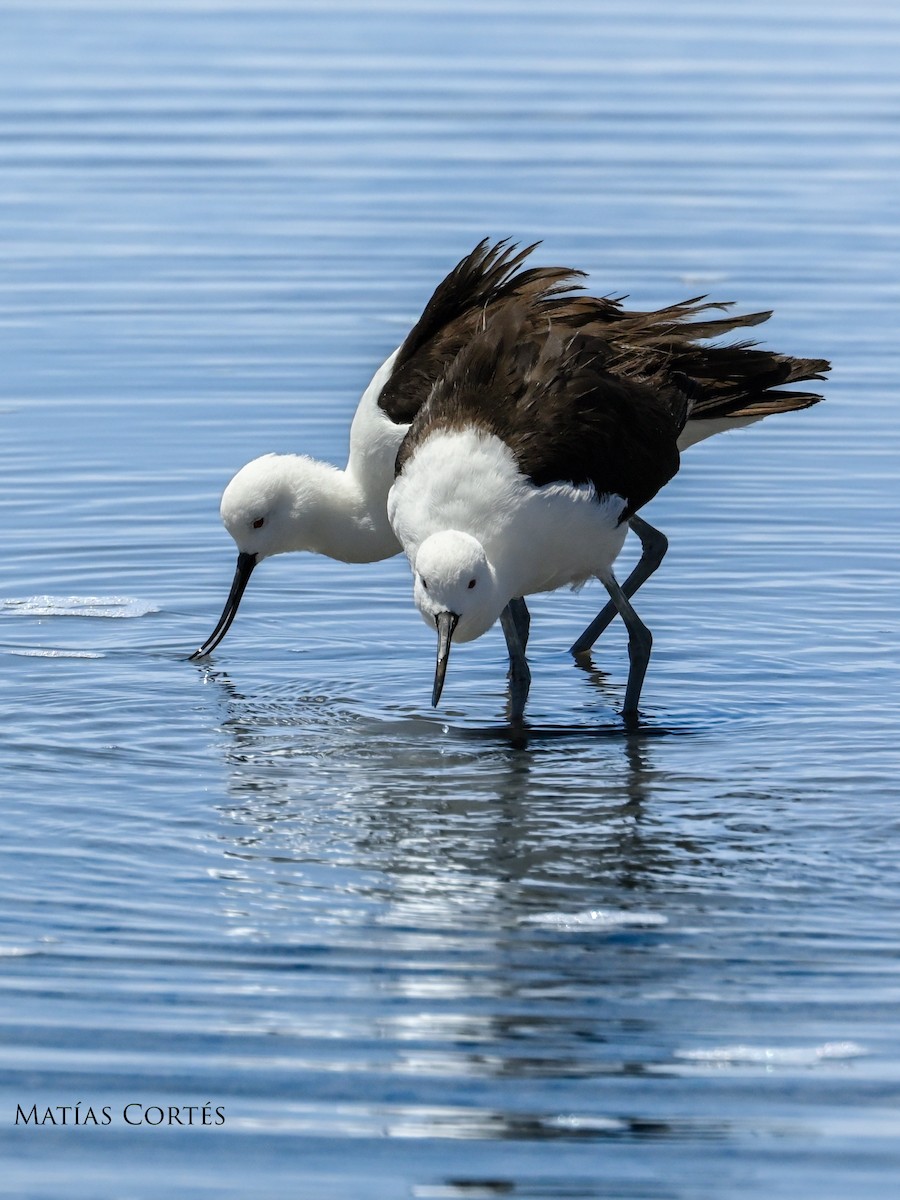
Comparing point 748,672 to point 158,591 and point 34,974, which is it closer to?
point 158,591

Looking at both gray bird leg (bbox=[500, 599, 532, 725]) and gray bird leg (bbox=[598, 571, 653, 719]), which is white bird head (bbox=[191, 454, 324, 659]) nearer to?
gray bird leg (bbox=[500, 599, 532, 725])

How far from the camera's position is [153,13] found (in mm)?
25438

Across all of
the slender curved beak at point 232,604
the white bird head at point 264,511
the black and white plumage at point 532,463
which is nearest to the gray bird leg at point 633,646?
the black and white plumage at point 532,463

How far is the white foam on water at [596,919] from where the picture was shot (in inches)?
226

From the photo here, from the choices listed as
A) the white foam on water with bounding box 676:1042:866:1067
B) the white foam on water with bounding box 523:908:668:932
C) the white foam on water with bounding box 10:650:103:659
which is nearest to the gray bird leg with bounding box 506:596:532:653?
the white foam on water with bounding box 10:650:103:659

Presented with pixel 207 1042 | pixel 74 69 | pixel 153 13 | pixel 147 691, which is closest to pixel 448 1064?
pixel 207 1042

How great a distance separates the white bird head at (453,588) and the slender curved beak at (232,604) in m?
1.54

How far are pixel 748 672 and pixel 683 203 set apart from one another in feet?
28.7

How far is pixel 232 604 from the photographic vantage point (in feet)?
27.8

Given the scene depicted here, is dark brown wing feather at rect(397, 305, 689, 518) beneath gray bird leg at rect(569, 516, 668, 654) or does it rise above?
above

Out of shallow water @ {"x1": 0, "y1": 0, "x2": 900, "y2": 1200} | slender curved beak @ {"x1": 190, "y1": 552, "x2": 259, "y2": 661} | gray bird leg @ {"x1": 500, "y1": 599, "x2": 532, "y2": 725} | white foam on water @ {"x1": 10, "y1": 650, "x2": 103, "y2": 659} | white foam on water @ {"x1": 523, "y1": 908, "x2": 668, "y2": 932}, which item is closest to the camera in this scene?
shallow water @ {"x1": 0, "y1": 0, "x2": 900, "y2": 1200}

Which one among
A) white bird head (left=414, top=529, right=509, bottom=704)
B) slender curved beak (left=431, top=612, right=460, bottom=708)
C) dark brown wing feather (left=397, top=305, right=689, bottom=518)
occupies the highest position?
dark brown wing feather (left=397, top=305, right=689, bottom=518)

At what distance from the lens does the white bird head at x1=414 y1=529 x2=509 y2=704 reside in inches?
267

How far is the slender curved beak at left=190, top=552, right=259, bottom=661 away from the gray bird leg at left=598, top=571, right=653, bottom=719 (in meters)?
1.50
